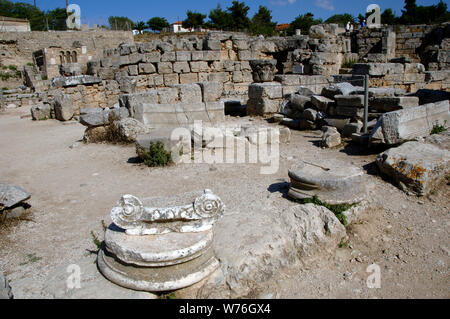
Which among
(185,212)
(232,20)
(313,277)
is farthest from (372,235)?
(232,20)

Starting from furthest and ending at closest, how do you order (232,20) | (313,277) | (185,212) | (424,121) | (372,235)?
1. (232,20)
2. (424,121)
3. (372,235)
4. (313,277)
5. (185,212)

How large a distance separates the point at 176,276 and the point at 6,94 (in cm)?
1954

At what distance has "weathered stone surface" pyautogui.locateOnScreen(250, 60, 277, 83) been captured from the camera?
34.8 ft

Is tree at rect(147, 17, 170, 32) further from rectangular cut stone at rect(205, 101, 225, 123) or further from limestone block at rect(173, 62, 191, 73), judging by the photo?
rectangular cut stone at rect(205, 101, 225, 123)

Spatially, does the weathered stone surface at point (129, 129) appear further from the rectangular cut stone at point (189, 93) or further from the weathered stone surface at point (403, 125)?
the weathered stone surface at point (403, 125)

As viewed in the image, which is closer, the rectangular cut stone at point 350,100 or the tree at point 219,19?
the rectangular cut stone at point 350,100

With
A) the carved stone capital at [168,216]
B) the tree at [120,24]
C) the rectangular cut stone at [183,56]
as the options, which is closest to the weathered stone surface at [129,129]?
the carved stone capital at [168,216]

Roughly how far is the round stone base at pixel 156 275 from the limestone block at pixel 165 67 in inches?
A: 464

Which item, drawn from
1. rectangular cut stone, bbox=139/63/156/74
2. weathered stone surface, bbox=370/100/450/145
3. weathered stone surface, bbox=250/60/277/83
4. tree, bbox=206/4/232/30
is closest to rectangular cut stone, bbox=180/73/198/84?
rectangular cut stone, bbox=139/63/156/74

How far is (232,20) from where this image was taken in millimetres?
46438

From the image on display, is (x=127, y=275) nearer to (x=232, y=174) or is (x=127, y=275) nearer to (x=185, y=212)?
(x=185, y=212)

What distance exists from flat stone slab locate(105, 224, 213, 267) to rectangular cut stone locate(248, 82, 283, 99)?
306 inches

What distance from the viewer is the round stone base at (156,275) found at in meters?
2.94

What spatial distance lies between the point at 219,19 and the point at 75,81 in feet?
130
